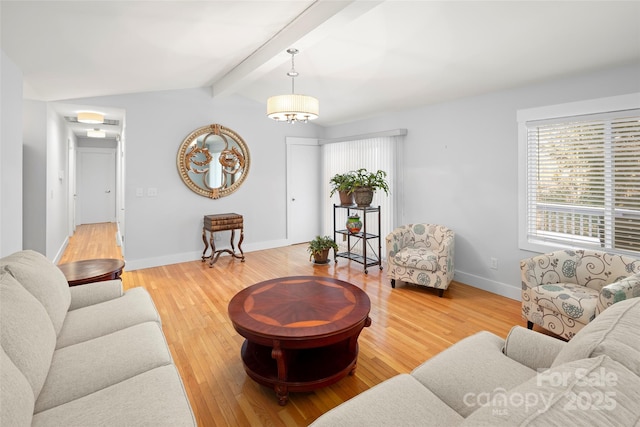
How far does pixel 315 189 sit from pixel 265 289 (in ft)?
13.9

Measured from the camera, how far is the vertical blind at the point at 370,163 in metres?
4.95

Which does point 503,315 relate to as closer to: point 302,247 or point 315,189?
point 302,247

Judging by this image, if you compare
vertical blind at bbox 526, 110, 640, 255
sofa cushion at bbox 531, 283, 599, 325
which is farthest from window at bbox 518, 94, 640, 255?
sofa cushion at bbox 531, 283, 599, 325

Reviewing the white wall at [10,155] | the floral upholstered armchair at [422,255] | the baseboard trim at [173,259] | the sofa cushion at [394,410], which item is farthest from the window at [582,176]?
the white wall at [10,155]

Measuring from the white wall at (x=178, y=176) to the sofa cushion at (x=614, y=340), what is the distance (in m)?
5.09

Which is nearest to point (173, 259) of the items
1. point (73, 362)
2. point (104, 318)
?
point (104, 318)

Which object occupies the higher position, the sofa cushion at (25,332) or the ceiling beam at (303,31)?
the ceiling beam at (303,31)

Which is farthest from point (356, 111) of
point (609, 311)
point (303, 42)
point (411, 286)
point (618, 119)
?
point (609, 311)

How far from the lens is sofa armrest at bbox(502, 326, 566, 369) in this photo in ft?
4.85

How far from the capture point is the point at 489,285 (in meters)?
3.79

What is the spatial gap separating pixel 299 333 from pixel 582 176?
3.03m

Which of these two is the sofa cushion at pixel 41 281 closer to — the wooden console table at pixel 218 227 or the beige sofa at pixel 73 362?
the beige sofa at pixel 73 362

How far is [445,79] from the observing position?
11.8 feet

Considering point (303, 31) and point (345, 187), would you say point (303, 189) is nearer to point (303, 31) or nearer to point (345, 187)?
point (345, 187)
